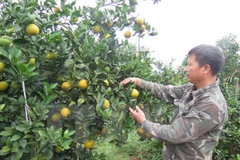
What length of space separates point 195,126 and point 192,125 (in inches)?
0.7

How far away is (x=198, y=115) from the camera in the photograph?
1436 millimetres

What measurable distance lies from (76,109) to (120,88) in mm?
291

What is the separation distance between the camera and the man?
1.44 meters

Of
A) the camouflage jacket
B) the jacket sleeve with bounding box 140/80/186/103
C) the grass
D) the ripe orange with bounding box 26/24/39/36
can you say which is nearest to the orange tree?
the ripe orange with bounding box 26/24/39/36

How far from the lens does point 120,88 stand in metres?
1.55

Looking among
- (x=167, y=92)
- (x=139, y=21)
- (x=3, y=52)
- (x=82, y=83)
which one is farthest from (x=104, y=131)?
(x=139, y=21)

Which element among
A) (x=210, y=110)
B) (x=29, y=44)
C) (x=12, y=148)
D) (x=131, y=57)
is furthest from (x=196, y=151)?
(x=29, y=44)

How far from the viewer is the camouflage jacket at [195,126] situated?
1436 mm

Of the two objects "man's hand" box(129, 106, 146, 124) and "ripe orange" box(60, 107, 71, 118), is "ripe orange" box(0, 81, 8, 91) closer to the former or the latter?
"ripe orange" box(60, 107, 71, 118)

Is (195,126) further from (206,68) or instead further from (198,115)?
(206,68)

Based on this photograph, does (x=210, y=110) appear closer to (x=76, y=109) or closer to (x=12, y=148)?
(x=76, y=109)

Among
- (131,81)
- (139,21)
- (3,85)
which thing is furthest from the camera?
(139,21)

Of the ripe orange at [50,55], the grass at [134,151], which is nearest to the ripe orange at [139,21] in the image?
the ripe orange at [50,55]

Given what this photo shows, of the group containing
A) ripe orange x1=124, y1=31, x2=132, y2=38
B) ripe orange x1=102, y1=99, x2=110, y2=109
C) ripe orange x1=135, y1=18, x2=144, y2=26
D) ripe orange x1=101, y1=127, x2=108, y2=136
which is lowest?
ripe orange x1=101, y1=127, x2=108, y2=136
